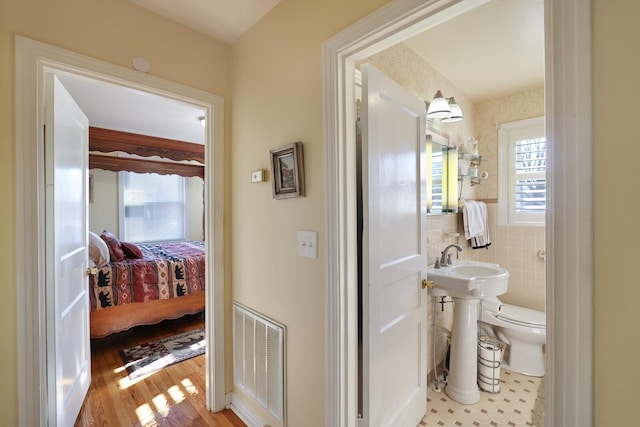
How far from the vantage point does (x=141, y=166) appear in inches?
185

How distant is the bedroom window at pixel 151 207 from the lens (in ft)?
16.2

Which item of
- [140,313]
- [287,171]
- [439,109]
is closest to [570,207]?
[287,171]

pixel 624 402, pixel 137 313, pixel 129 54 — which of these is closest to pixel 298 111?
pixel 129 54

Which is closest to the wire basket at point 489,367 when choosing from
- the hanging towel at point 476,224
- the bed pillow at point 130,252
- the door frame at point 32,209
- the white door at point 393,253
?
the white door at point 393,253

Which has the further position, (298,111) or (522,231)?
(522,231)

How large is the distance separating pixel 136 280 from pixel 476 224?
133 inches

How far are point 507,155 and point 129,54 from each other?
126 inches

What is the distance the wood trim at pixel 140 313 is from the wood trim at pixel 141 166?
2524 mm

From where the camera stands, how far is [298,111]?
1.42m

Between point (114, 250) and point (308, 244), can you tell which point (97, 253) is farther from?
point (308, 244)

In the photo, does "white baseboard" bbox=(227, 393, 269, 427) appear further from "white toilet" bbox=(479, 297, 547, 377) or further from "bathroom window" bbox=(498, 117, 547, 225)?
"bathroom window" bbox=(498, 117, 547, 225)

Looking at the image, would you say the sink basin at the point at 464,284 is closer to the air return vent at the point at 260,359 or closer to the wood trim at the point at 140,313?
the air return vent at the point at 260,359

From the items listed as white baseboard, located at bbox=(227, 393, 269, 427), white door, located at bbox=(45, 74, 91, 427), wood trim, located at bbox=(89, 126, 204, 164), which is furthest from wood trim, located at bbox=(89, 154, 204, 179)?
white baseboard, located at bbox=(227, 393, 269, 427)

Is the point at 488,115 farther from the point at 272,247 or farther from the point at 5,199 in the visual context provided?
the point at 5,199
